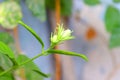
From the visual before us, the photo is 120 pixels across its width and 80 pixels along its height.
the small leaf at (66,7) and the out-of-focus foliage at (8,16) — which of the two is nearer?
the out-of-focus foliage at (8,16)

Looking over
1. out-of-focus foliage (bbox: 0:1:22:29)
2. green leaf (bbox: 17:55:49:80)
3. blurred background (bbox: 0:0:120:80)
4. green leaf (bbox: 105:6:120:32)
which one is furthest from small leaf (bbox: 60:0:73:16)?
green leaf (bbox: 17:55:49:80)

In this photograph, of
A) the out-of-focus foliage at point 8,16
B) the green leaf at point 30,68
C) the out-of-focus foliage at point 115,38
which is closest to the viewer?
the green leaf at point 30,68

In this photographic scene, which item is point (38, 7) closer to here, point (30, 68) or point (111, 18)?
point (111, 18)

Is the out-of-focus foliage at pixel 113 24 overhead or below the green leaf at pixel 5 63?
overhead

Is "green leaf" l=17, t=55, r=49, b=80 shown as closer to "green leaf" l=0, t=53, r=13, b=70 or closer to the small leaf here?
"green leaf" l=0, t=53, r=13, b=70

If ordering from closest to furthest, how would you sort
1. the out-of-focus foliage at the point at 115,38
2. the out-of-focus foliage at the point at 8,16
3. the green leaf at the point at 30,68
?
1. the green leaf at the point at 30,68
2. the out-of-focus foliage at the point at 8,16
3. the out-of-focus foliage at the point at 115,38

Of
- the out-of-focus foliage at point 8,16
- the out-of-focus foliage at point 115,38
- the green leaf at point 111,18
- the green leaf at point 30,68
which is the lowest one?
the green leaf at point 30,68

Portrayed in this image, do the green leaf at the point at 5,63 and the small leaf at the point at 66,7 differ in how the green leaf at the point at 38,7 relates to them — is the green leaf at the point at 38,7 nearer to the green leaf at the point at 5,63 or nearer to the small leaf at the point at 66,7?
the small leaf at the point at 66,7

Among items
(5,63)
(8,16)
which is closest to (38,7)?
(8,16)

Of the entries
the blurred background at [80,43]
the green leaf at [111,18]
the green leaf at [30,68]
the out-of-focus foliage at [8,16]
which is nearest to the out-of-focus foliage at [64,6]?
the blurred background at [80,43]
